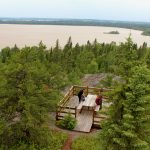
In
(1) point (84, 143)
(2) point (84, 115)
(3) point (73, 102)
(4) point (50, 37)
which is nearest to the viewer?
(1) point (84, 143)

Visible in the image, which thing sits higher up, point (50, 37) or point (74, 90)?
point (74, 90)

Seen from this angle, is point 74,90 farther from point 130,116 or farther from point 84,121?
point 130,116


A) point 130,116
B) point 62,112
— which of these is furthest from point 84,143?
point 130,116

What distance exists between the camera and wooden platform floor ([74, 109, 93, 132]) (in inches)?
699

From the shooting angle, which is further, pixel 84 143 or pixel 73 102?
pixel 73 102

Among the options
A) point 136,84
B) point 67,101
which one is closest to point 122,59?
point 136,84

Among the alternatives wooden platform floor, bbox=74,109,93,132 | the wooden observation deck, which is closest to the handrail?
the wooden observation deck

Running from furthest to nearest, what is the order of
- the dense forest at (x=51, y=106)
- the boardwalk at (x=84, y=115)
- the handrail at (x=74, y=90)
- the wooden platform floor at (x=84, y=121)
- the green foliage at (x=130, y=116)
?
1. the handrail at (x=74, y=90)
2. the boardwalk at (x=84, y=115)
3. the wooden platform floor at (x=84, y=121)
4. the dense forest at (x=51, y=106)
5. the green foliage at (x=130, y=116)

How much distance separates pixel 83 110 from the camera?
65.1ft

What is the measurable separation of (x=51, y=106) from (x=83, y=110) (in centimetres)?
536

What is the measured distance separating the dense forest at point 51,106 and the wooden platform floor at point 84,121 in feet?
4.09

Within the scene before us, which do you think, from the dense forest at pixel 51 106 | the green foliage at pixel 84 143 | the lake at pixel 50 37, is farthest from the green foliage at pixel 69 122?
the lake at pixel 50 37

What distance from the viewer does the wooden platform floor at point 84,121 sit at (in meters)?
17.8

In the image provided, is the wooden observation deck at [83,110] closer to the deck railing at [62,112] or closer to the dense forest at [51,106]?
the deck railing at [62,112]
